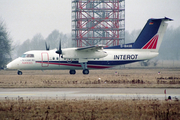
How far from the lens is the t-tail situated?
33500 millimetres

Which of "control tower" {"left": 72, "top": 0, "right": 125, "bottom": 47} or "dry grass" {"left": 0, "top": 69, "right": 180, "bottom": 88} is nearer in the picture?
"dry grass" {"left": 0, "top": 69, "right": 180, "bottom": 88}

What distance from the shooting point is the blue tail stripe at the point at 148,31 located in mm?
33500

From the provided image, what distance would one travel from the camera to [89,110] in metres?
12.2

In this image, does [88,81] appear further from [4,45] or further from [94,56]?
[4,45]

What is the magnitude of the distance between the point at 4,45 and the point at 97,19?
2072 cm

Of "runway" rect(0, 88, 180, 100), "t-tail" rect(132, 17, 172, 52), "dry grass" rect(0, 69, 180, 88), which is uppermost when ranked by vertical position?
"t-tail" rect(132, 17, 172, 52)

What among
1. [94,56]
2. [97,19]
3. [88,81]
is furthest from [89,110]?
[97,19]

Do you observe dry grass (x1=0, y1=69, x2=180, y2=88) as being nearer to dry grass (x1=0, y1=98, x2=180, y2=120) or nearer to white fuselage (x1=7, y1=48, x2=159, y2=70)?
white fuselage (x1=7, y1=48, x2=159, y2=70)

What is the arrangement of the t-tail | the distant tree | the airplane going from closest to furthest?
the airplane
the t-tail
the distant tree

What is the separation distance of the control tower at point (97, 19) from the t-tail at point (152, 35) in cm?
2007

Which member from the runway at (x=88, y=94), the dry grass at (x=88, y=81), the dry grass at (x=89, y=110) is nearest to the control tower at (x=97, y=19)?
the dry grass at (x=88, y=81)

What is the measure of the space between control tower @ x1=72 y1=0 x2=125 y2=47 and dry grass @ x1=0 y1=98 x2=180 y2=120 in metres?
41.0

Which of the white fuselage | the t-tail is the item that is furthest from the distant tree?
the t-tail

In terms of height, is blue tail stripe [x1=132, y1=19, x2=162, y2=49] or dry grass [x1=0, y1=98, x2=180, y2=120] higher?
blue tail stripe [x1=132, y1=19, x2=162, y2=49]
